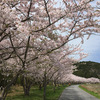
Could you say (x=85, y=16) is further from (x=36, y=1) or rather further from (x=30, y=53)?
(x=30, y=53)

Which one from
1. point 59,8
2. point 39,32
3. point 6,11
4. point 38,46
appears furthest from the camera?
point 38,46

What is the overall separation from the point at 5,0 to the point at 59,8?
77.5 inches

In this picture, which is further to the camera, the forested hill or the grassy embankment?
the forested hill

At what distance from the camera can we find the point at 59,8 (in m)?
5.12

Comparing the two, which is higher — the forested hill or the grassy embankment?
the forested hill

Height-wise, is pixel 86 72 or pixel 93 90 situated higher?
pixel 86 72

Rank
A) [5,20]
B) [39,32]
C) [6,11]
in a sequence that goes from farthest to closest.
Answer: [39,32] < [5,20] < [6,11]

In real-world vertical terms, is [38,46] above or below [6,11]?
below

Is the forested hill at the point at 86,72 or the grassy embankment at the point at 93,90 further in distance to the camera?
the forested hill at the point at 86,72

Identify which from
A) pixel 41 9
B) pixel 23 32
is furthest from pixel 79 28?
pixel 23 32

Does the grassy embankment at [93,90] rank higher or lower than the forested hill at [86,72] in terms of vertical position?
lower

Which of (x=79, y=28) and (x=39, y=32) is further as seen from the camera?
(x=79, y=28)

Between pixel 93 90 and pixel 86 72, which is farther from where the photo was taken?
pixel 86 72

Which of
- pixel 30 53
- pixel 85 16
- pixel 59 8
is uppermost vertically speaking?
pixel 59 8
